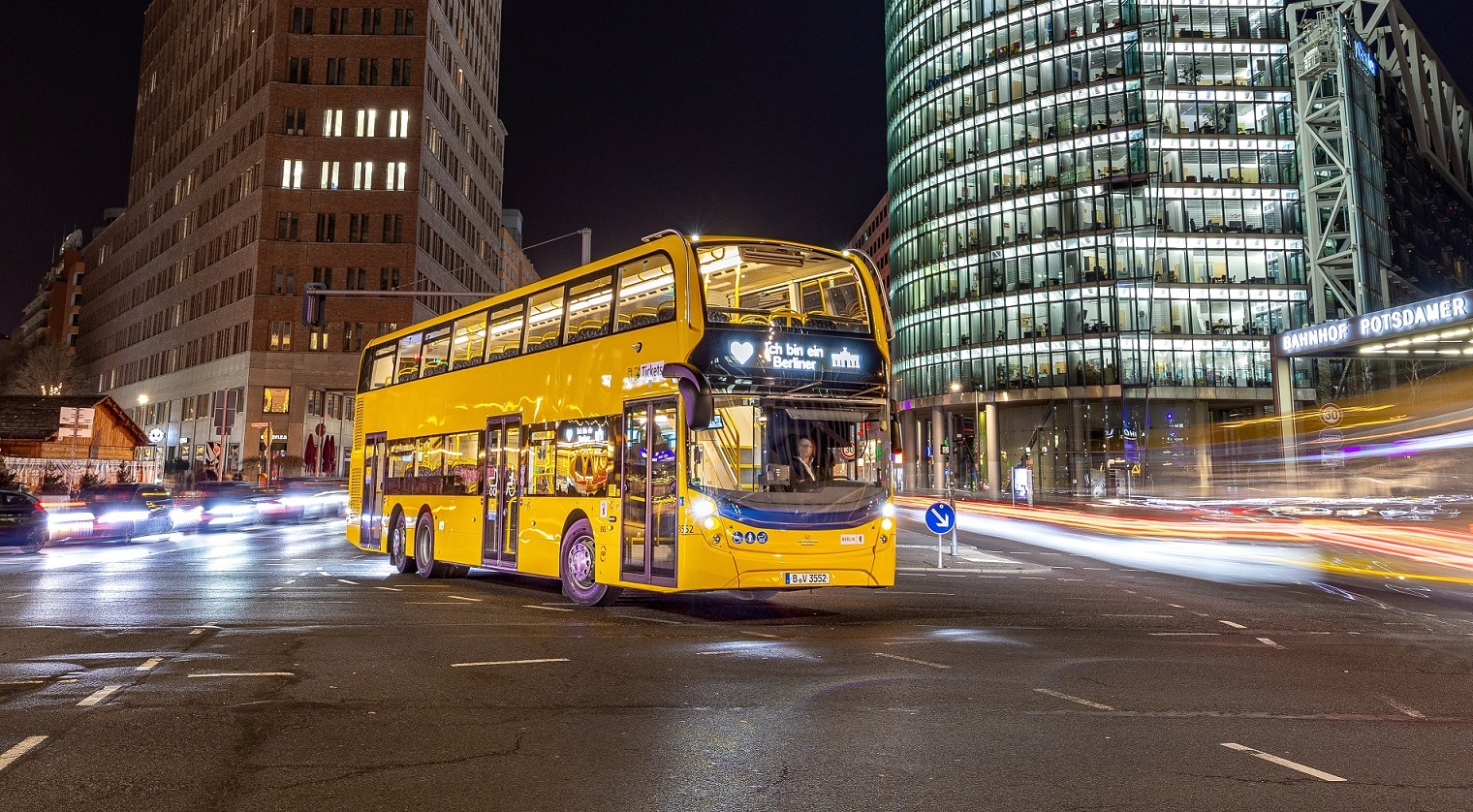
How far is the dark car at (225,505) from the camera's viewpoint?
→ 3114 cm

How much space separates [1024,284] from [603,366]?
60.0m

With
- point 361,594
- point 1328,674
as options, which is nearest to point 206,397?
point 361,594

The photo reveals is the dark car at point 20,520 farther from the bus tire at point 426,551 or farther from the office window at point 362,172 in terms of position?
the office window at point 362,172

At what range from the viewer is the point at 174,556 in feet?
67.8

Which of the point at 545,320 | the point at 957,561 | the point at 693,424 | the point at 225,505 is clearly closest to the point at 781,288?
the point at 693,424

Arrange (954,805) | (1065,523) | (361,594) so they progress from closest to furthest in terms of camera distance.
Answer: (954,805) → (361,594) → (1065,523)

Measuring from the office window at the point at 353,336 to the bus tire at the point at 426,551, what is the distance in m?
47.5

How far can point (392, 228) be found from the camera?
60.8 m

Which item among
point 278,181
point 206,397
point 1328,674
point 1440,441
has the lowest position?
point 1328,674

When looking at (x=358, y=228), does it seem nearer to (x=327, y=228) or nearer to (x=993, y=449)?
(x=327, y=228)

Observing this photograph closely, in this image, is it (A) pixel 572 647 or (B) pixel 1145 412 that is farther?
(B) pixel 1145 412

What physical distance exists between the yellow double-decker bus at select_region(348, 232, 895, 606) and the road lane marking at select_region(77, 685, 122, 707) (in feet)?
17.9

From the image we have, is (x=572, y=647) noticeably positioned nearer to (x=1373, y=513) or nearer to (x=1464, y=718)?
(x=1464, y=718)

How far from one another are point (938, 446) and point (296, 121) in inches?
1986
